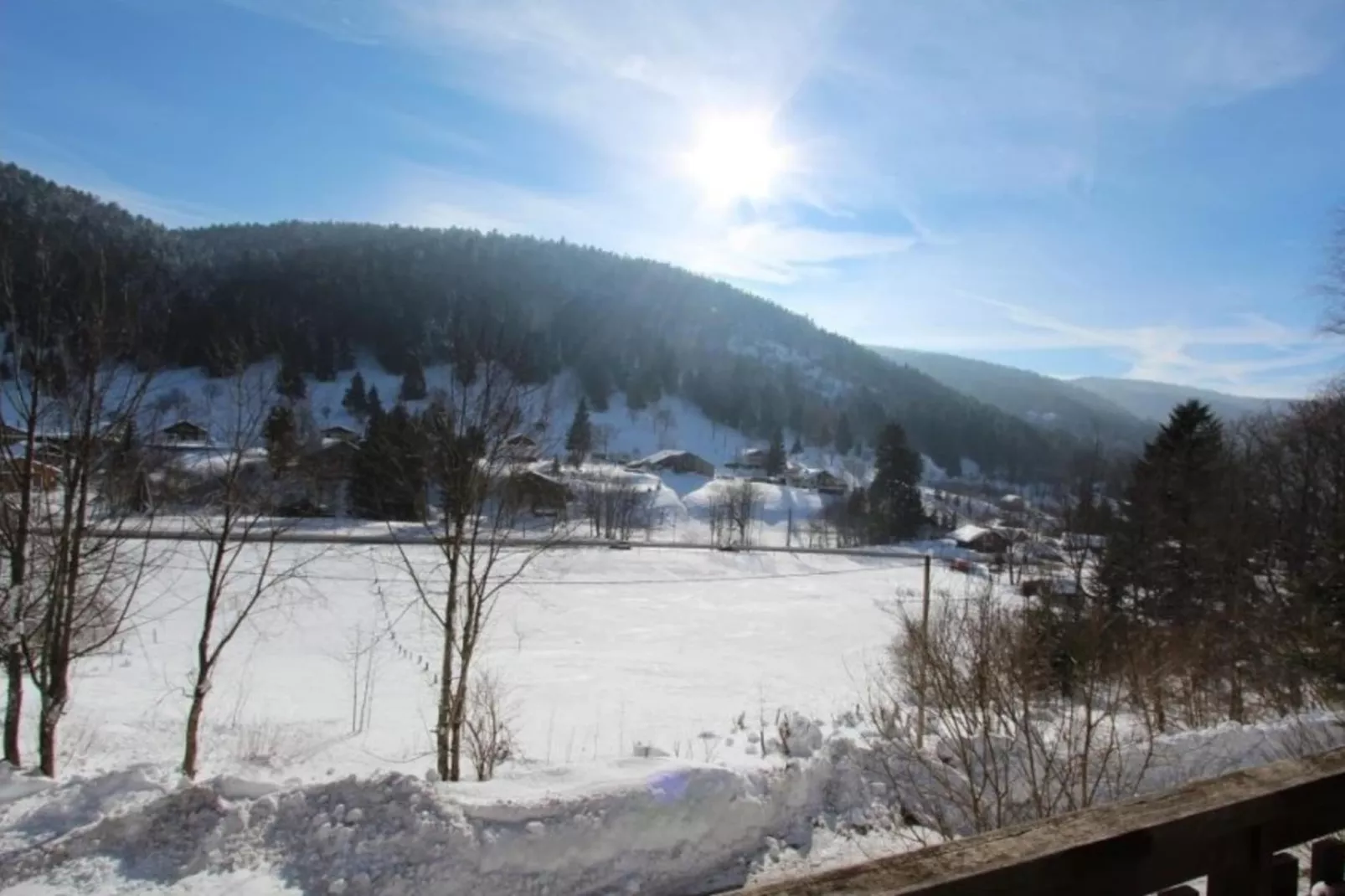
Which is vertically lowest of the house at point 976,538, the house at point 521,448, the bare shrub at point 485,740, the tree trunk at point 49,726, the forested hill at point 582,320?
the house at point 976,538

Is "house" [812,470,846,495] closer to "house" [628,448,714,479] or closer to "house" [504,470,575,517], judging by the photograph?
"house" [628,448,714,479]

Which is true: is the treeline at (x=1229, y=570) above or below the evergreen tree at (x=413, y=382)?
below

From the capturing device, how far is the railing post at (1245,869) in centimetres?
149

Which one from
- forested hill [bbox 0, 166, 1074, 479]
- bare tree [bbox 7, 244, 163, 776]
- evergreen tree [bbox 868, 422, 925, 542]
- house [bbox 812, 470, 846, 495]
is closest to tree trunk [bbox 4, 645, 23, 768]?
bare tree [bbox 7, 244, 163, 776]

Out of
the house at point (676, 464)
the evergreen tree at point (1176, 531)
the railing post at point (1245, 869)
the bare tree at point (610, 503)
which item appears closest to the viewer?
the railing post at point (1245, 869)

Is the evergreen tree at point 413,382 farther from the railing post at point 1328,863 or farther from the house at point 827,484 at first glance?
the railing post at point 1328,863

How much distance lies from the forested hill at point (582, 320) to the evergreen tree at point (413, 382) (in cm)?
111

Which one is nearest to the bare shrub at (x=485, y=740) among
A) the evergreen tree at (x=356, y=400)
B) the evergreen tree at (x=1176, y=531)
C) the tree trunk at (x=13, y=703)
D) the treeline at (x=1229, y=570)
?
the tree trunk at (x=13, y=703)

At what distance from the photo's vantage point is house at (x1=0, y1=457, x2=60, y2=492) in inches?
301

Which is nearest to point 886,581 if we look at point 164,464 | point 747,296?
point 164,464

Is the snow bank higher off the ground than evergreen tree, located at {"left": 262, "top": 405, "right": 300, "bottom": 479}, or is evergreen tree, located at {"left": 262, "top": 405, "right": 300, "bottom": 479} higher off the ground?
evergreen tree, located at {"left": 262, "top": 405, "right": 300, "bottom": 479}

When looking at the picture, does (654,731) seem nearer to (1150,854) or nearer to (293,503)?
(293,503)

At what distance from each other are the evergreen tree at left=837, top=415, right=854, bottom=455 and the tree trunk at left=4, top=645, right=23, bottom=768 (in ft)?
440

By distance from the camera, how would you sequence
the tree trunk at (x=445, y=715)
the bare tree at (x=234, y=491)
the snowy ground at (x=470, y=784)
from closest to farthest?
the snowy ground at (x=470, y=784)
the tree trunk at (x=445, y=715)
the bare tree at (x=234, y=491)
